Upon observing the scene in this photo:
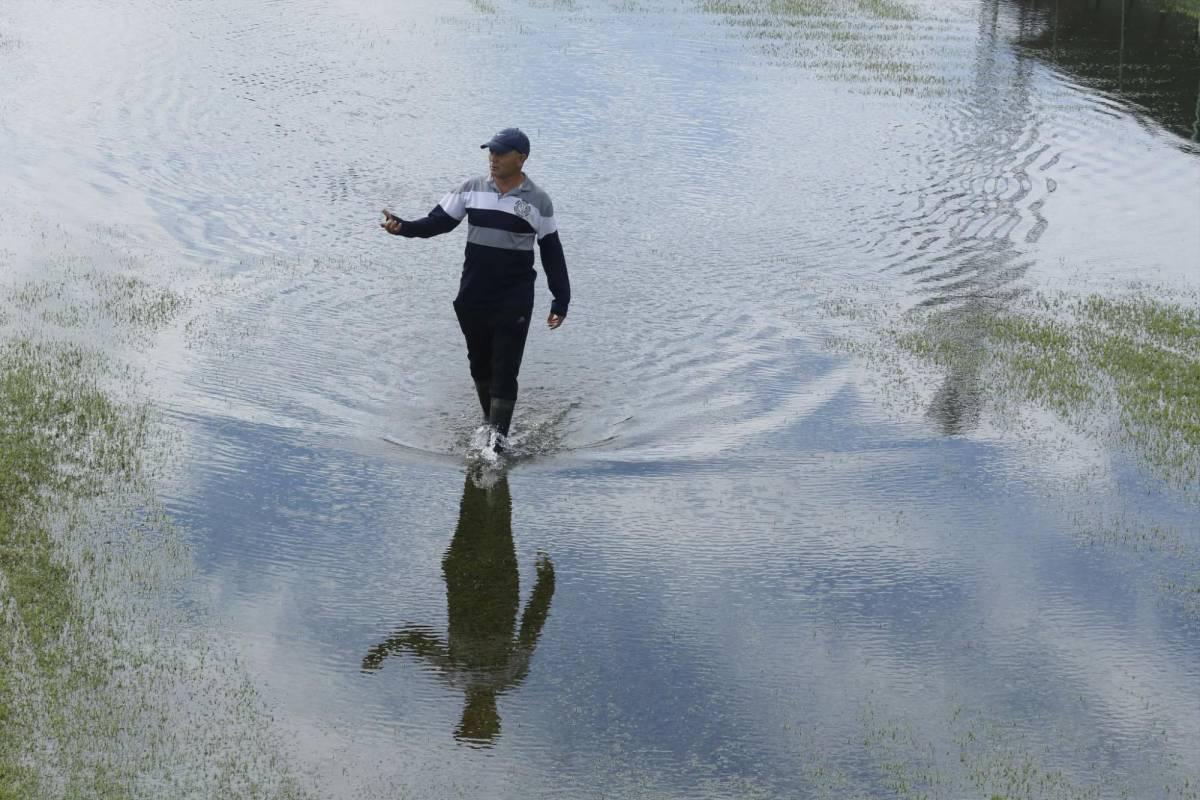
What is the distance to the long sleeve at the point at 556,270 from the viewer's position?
960cm

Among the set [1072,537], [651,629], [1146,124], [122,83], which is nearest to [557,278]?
[651,629]

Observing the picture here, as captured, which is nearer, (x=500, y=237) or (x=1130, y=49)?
(x=500, y=237)

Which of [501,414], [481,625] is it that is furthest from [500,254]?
[481,625]

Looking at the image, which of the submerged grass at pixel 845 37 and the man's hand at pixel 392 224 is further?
the submerged grass at pixel 845 37

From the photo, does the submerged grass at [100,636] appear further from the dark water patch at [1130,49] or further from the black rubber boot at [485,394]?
the dark water patch at [1130,49]

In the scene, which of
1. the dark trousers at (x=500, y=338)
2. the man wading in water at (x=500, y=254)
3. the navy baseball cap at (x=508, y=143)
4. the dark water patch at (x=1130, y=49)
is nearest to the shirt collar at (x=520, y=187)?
the man wading in water at (x=500, y=254)

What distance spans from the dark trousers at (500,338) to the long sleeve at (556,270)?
0.60 ft

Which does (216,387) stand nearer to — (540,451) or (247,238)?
(540,451)

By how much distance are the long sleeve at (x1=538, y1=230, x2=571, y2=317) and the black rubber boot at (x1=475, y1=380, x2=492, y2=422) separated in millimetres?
730

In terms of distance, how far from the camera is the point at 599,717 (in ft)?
23.1

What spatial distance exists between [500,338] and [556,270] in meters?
0.55

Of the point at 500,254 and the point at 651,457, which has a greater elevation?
the point at 500,254

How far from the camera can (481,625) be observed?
7.91 metres

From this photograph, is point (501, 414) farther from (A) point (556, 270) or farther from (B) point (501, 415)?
(A) point (556, 270)
